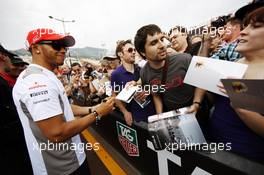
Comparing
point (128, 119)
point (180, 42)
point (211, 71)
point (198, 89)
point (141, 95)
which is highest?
point (180, 42)

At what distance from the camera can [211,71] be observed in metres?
1.56

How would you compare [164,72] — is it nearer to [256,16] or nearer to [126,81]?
[126,81]

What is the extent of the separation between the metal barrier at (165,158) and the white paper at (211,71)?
502 millimetres

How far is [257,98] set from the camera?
1.12 metres

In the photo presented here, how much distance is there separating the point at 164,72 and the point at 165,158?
0.96 m

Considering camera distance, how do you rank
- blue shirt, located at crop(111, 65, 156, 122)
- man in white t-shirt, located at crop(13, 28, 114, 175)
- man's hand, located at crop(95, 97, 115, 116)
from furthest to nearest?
blue shirt, located at crop(111, 65, 156, 122), man's hand, located at crop(95, 97, 115, 116), man in white t-shirt, located at crop(13, 28, 114, 175)

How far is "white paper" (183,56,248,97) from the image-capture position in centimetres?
142

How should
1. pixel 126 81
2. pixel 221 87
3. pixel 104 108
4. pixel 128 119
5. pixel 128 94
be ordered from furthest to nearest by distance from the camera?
1. pixel 126 81
2. pixel 128 119
3. pixel 128 94
4. pixel 104 108
5. pixel 221 87

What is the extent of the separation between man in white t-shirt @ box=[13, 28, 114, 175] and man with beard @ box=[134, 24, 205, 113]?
0.75 meters

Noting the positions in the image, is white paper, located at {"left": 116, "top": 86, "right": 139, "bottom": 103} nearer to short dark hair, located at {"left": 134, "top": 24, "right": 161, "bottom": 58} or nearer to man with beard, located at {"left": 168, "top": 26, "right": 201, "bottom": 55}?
short dark hair, located at {"left": 134, "top": 24, "right": 161, "bottom": 58}

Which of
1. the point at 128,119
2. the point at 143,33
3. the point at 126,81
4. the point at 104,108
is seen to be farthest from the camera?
the point at 126,81

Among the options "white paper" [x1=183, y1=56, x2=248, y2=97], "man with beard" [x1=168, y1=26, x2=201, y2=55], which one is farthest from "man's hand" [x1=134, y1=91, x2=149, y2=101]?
"man with beard" [x1=168, y1=26, x2=201, y2=55]

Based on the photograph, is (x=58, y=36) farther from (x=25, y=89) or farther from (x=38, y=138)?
(x=38, y=138)

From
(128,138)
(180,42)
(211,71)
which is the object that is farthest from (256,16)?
(180,42)
